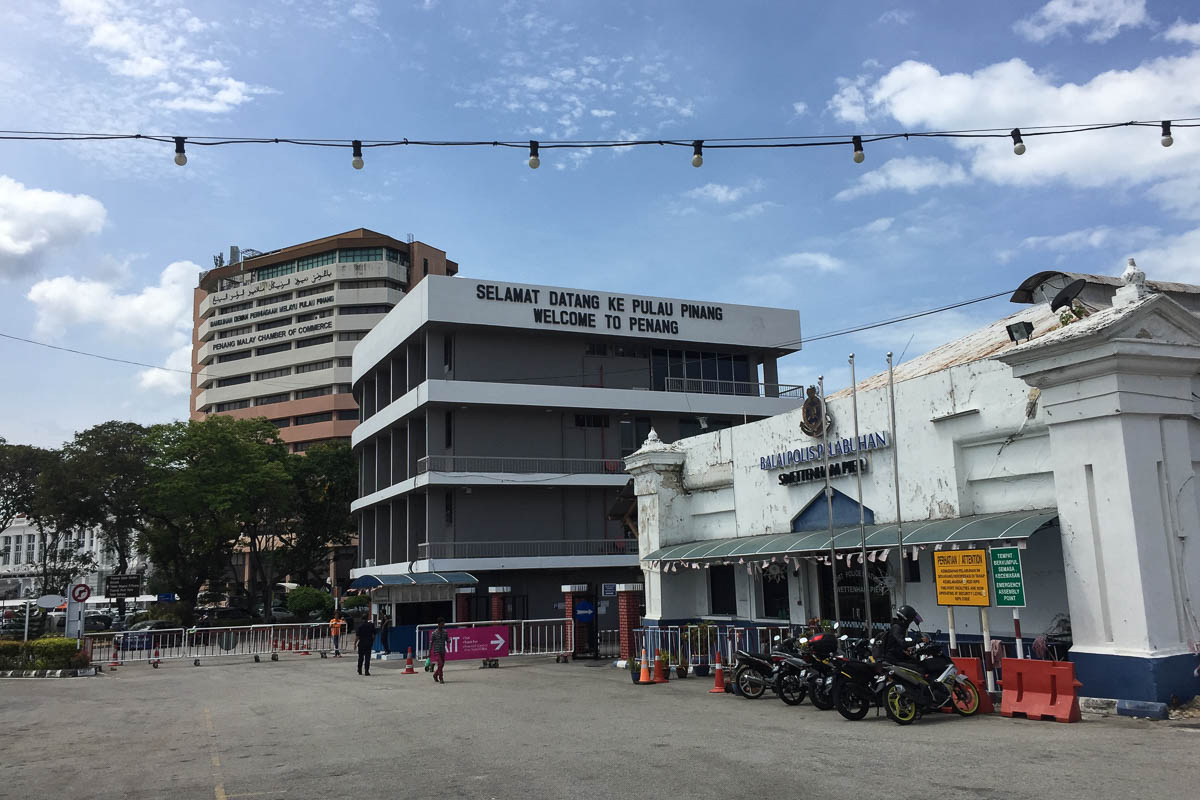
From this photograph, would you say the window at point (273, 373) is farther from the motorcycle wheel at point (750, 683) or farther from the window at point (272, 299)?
the motorcycle wheel at point (750, 683)

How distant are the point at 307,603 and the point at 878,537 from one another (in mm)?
48612

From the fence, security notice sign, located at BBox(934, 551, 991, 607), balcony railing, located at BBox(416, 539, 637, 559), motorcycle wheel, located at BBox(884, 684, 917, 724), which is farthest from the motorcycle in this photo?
balcony railing, located at BBox(416, 539, 637, 559)

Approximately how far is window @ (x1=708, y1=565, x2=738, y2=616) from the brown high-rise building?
211 feet

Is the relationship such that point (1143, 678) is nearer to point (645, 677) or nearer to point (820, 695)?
point (820, 695)

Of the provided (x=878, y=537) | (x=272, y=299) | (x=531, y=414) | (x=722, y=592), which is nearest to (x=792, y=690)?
(x=878, y=537)

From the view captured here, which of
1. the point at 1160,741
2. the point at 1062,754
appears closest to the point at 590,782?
the point at 1062,754

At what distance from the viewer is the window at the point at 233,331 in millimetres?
90875

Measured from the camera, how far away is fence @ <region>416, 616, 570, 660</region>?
2958 centimetres

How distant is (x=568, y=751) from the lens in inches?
438

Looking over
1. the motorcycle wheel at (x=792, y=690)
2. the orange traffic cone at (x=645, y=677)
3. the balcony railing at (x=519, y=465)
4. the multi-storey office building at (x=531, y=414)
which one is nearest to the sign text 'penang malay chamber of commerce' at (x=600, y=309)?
the multi-storey office building at (x=531, y=414)

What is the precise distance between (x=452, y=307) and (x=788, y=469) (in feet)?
81.9

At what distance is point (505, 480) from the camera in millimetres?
42875

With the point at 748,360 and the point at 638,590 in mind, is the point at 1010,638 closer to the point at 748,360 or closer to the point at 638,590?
the point at 638,590

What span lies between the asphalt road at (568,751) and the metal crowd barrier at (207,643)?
51.0 feet
